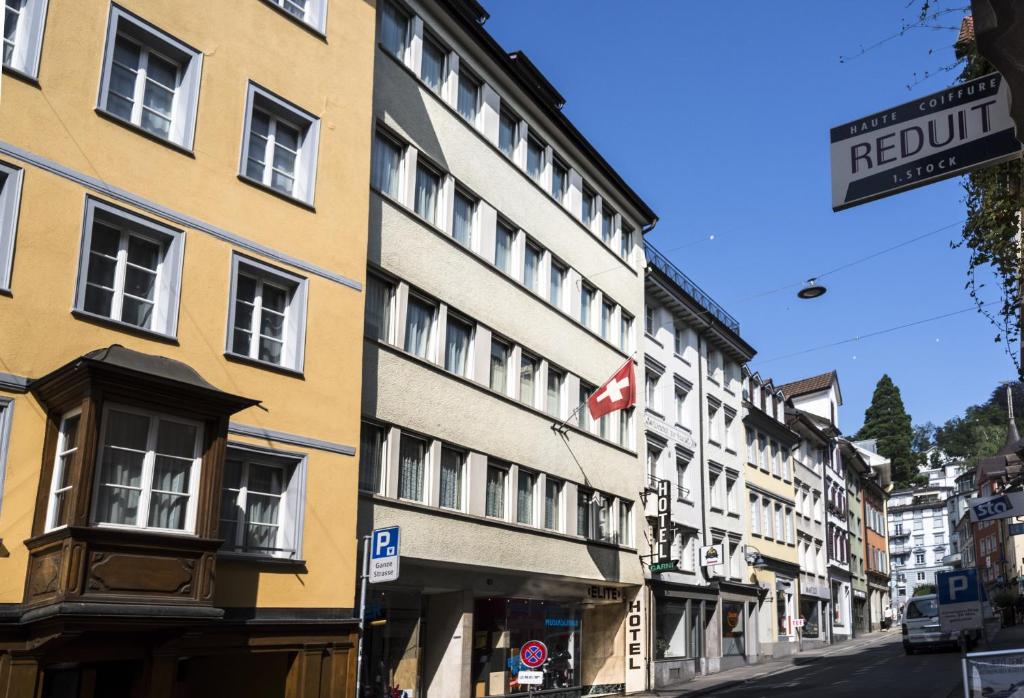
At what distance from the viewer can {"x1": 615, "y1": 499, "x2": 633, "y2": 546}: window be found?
30422 mm

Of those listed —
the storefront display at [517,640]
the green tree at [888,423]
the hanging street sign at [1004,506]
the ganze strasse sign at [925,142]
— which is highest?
the green tree at [888,423]

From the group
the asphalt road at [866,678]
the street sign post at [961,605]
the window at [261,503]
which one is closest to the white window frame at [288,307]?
the window at [261,503]

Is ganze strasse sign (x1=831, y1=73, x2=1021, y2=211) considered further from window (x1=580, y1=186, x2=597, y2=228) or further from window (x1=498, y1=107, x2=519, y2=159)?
window (x1=580, y1=186, x2=597, y2=228)

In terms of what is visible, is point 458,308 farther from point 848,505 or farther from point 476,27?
point 848,505

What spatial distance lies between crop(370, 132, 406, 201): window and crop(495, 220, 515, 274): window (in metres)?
4.37

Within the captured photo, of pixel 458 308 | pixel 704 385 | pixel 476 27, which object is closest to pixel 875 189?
pixel 458 308

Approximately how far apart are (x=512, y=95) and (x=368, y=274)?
9.12 meters

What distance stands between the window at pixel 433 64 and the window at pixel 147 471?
12.0m

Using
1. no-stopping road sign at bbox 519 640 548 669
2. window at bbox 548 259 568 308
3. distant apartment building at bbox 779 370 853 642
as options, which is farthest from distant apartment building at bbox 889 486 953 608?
no-stopping road sign at bbox 519 640 548 669

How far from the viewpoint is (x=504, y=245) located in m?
26.4

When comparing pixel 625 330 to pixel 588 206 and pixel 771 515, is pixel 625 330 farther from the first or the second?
pixel 771 515

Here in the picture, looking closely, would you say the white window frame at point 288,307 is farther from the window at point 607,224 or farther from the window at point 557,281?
the window at point 607,224

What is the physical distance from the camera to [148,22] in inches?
611

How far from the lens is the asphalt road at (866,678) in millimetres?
24109
